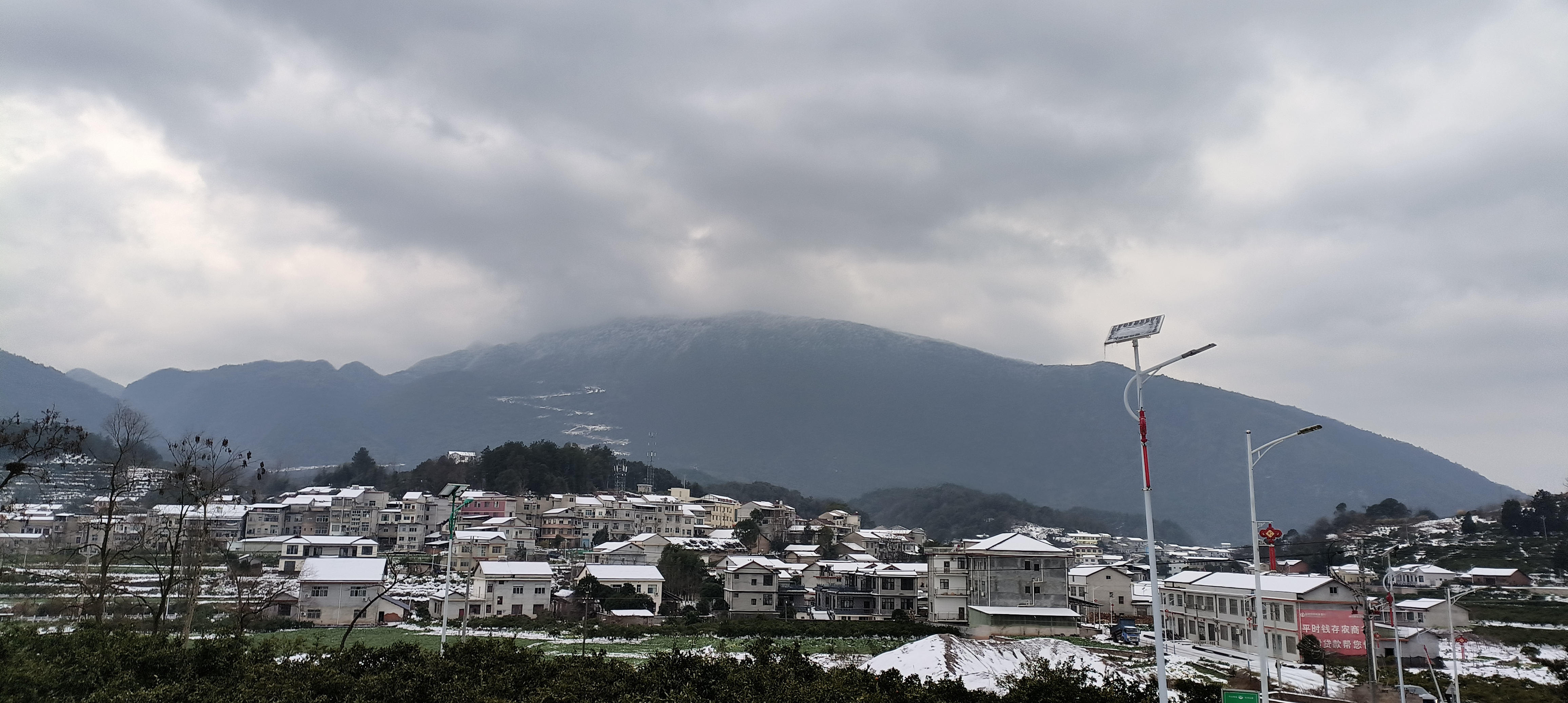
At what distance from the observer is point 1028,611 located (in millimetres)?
44000

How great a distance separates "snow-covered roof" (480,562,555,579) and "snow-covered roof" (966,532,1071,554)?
25743mm

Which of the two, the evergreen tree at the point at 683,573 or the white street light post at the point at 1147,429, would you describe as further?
the evergreen tree at the point at 683,573

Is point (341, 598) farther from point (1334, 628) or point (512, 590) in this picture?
point (1334, 628)

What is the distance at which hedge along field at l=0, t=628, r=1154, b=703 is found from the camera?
15.2 metres

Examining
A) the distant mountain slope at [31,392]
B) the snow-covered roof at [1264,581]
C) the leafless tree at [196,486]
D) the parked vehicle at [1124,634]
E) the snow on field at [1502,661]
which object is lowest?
the parked vehicle at [1124,634]

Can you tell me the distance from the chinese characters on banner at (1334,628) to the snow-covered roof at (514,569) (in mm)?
40342

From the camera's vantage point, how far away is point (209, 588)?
162ft

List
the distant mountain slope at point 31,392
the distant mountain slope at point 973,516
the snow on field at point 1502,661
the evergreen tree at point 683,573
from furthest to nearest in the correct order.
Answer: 1. the distant mountain slope at point 31,392
2. the distant mountain slope at point 973,516
3. the evergreen tree at point 683,573
4. the snow on field at point 1502,661

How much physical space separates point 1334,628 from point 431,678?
38450 mm

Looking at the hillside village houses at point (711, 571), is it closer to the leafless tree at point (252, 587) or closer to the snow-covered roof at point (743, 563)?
the snow-covered roof at point (743, 563)

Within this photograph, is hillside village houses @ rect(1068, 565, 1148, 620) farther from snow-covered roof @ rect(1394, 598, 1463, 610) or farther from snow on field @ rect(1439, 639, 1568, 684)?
snow on field @ rect(1439, 639, 1568, 684)

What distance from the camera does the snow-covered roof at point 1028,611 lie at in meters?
43.5

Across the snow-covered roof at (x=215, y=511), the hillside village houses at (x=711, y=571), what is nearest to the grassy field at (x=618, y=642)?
the hillside village houses at (x=711, y=571)

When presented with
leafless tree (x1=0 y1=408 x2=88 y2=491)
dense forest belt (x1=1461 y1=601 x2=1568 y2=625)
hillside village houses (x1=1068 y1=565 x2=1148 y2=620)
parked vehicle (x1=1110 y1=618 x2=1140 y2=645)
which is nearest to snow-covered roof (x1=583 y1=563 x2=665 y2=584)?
hillside village houses (x1=1068 y1=565 x2=1148 y2=620)
